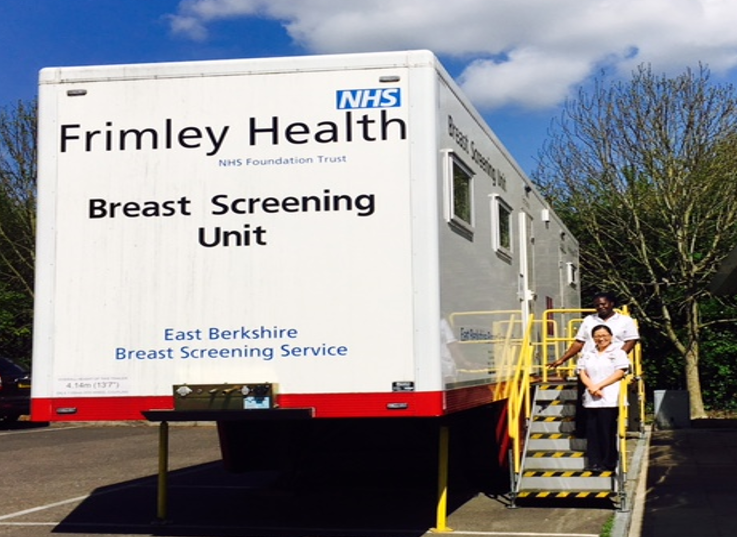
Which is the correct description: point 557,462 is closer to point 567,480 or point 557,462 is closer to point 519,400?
point 567,480

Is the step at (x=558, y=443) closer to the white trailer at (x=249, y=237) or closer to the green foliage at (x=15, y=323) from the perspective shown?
the white trailer at (x=249, y=237)

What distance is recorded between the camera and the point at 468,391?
777 centimetres

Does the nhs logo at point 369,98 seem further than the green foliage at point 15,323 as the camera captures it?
No

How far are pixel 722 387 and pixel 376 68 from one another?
16382 millimetres

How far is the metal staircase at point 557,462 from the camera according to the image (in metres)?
9.20

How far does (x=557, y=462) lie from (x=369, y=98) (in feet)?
13.5

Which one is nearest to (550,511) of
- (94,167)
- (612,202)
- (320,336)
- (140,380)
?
(320,336)

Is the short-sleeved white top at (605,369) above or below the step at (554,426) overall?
above

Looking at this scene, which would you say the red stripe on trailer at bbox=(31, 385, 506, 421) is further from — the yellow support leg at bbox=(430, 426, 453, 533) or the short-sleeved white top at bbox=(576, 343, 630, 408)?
the short-sleeved white top at bbox=(576, 343, 630, 408)

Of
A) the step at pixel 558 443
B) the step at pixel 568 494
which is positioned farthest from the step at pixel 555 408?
the step at pixel 568 494

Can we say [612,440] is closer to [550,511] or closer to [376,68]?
[550,511]

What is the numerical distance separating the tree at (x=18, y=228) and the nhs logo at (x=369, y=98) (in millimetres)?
18954

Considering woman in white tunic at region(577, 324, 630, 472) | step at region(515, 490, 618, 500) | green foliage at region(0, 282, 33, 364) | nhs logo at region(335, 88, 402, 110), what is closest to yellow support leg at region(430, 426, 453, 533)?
step at region(515, 490, 618, 500)

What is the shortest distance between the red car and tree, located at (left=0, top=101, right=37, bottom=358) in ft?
18.3
